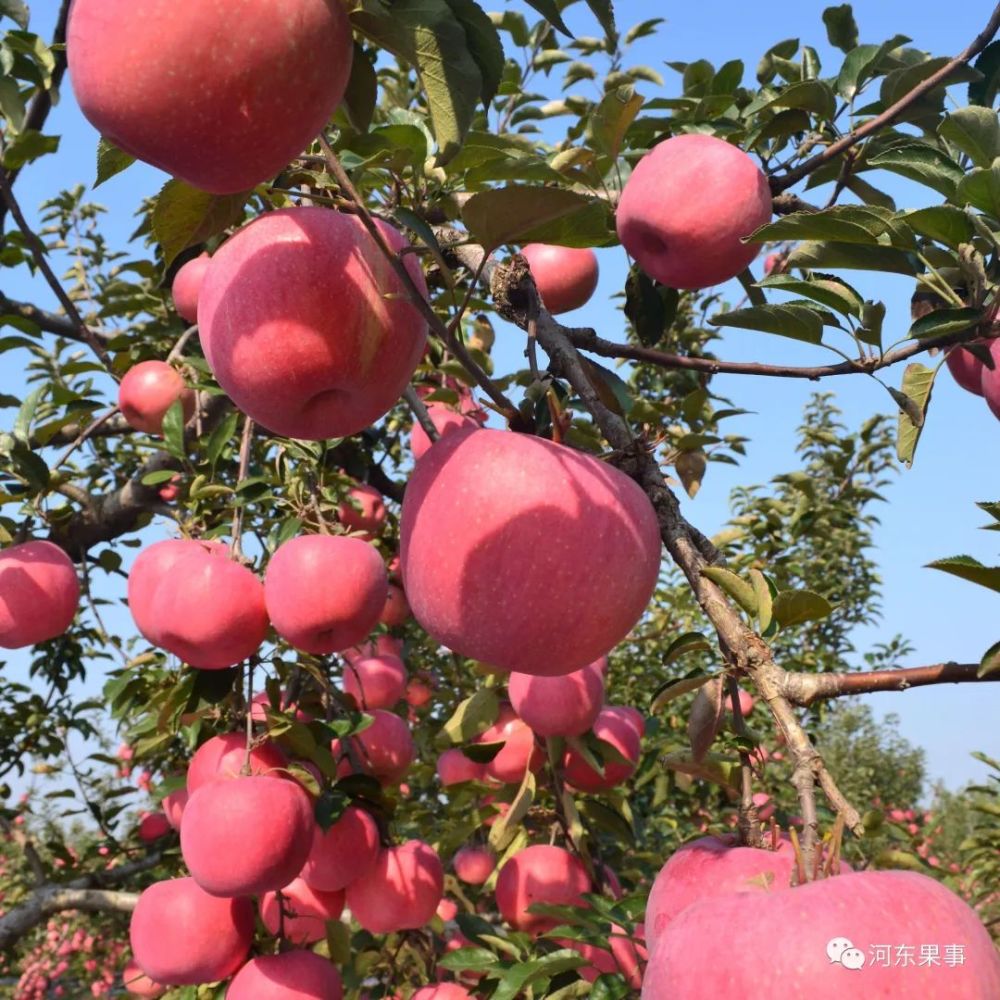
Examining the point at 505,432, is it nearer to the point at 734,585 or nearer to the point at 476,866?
the point at 734,585

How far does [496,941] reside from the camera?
2.06 m

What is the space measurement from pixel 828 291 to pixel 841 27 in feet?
3.69

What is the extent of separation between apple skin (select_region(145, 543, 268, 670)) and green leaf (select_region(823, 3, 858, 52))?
1.85 metres

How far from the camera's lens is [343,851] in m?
2.02

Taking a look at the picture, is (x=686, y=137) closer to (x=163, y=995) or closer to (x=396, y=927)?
(x=396, y=927)

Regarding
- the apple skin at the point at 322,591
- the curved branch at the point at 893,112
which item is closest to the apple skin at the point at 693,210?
the curved branch at the point at 893,112

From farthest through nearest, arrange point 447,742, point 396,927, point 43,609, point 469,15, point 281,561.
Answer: point 447,742 → point 43,609 → point 396,927 → point 281,561 → point 469,15

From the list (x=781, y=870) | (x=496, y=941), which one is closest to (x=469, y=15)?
(x=781, y=870)

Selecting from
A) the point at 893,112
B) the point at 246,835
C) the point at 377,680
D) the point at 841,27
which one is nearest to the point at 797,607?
the point at 893,112

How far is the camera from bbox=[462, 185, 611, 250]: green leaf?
901 millimetres

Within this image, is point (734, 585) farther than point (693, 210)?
No

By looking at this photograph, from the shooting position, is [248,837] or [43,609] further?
[43,609]

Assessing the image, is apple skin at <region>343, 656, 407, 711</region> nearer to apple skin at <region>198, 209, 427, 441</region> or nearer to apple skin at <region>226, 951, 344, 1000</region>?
apple skin at <region>226, 951, 344, 1000</region>

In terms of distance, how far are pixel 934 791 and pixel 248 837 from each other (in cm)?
1366
